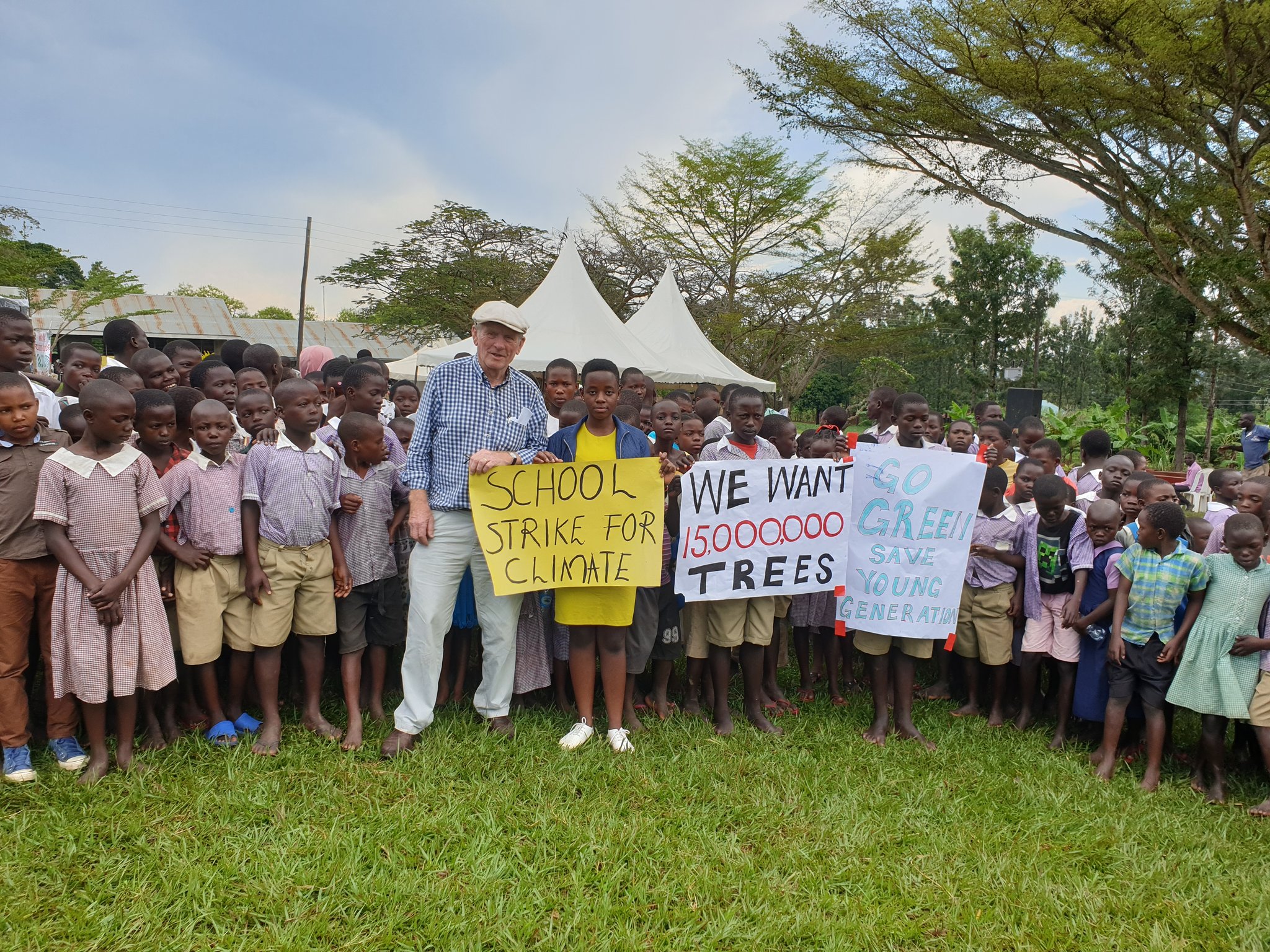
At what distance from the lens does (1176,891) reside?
131 inches

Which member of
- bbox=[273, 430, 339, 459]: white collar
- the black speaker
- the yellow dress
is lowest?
the yellow dress

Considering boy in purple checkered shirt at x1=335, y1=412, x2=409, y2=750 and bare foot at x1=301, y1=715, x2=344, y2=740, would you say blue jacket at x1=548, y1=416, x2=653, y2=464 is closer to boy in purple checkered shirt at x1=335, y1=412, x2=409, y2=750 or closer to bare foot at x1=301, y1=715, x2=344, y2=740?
boy in purple checkered shirt at x1=335, y1=412, x2=409, y2=750

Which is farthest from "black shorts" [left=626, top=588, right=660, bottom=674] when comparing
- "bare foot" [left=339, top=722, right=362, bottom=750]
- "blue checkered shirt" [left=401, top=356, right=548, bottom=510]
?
"bare foot" [left=339, top=722, right=362, bottom=750]

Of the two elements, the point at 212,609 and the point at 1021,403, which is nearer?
the point at 212,609

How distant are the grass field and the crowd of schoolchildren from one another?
361 mm

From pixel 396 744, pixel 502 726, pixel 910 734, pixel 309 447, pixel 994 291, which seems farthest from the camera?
pixel 994 291

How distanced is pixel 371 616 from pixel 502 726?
1012 millimetres

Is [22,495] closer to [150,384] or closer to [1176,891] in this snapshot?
[150,384]

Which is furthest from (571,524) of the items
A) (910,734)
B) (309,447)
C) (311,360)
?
(311,360)

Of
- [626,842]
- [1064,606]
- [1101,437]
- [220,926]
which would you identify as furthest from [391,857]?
[1101,437]

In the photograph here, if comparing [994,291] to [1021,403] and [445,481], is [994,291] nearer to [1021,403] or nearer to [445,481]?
[1021,403]

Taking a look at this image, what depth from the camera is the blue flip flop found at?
4.17m

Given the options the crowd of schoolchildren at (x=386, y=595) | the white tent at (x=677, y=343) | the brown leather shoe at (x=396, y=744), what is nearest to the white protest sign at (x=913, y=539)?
the crowd of schoolchildren at (x=386, y=595)

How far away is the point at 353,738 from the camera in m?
4.25
